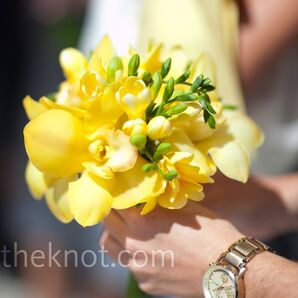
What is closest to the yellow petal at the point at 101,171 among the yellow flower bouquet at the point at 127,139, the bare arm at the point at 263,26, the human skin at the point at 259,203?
the yellow flower bouquet at the point at 127,139

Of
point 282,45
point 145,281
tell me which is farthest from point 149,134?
point 282,45

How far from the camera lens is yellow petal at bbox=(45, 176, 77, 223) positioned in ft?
2.07

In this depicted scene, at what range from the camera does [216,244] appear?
0.60 metres

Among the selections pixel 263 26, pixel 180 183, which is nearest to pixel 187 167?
pixel 180 183

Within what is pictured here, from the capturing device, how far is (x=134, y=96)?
1.75ft

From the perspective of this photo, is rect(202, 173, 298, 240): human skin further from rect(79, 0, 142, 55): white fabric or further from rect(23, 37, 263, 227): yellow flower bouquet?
rect(79, 0, 142, 55): white fabric

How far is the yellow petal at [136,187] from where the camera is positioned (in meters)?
0.55

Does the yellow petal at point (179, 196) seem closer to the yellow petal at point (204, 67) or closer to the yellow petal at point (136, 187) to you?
the yellow petal at point (136, 187)

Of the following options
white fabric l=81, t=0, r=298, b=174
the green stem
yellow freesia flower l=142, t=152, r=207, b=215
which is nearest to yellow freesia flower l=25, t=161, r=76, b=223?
yellow freesia flower l=142, t=152, r=207, b=215

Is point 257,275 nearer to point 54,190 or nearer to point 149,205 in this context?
point 149,205

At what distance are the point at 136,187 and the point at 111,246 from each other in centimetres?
15

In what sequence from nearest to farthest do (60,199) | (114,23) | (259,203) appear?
(60,199), (259,203), (114,23)

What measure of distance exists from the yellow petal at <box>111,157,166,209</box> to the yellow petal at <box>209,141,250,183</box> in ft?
0.25

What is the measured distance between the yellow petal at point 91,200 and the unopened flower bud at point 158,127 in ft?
0.20
